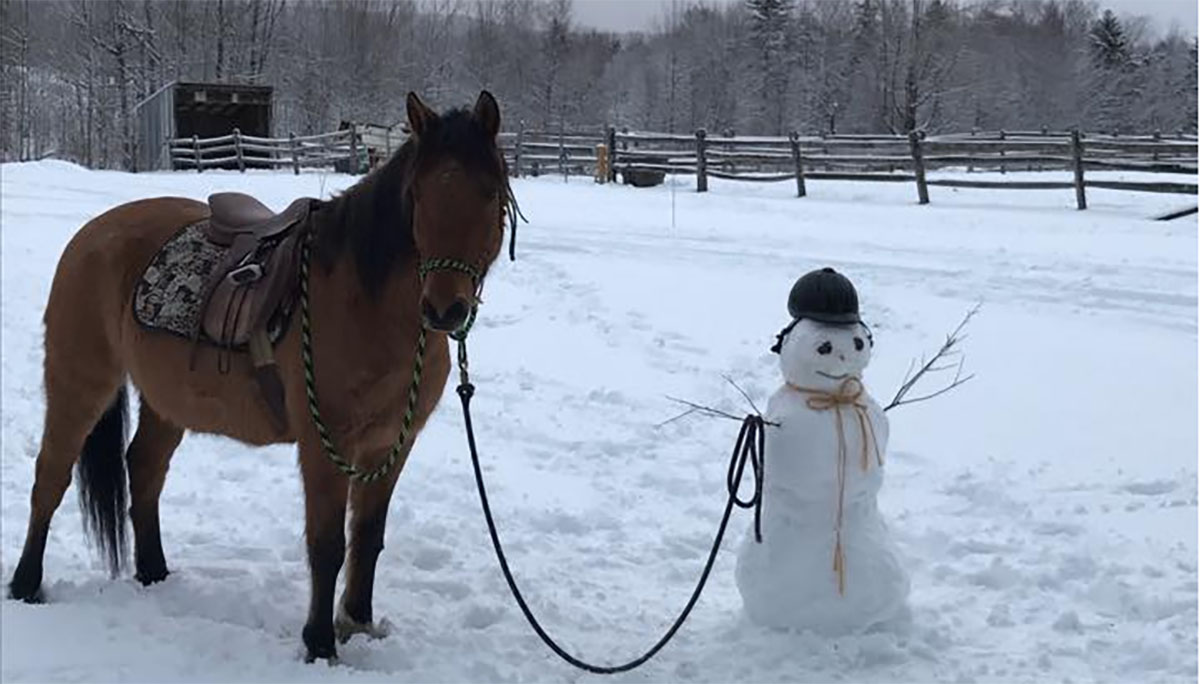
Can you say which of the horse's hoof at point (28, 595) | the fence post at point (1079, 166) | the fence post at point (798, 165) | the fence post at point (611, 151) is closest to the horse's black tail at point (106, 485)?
the horse's hoof at point (28, 595)

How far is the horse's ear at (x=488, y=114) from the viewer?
285cm

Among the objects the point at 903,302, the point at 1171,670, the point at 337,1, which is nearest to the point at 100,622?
the point at 1171,670

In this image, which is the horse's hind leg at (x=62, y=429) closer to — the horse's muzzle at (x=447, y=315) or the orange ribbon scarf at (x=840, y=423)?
the horse's muzzle at (x=447, y=315)

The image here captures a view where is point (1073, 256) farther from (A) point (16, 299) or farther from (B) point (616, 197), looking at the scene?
(A) point (16, 299)

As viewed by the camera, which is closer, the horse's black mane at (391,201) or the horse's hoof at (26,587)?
the horse's black mane at (391,201)

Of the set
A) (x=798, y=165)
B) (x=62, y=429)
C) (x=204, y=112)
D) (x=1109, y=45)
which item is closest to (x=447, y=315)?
(x=62, y=429)

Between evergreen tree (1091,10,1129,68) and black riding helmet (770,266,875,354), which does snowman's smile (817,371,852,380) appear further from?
evergreen tree (1091,10,1129,68)

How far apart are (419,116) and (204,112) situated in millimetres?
29331

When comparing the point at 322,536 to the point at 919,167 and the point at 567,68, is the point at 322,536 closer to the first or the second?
the point at 919,167

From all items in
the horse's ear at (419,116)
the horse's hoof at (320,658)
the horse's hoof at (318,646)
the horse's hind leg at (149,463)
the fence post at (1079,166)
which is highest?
the fence post at (1079,166)

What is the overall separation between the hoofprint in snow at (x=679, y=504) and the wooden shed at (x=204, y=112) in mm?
19487

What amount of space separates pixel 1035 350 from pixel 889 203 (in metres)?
10.7

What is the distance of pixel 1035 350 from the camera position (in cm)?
740

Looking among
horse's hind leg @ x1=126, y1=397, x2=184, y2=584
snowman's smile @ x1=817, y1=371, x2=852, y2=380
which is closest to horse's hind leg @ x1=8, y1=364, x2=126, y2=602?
horse's hind leg @ x1=126, y1=397, x2=184, y2=584
